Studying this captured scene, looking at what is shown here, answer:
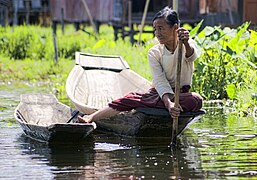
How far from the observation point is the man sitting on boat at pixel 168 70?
7.21 meters

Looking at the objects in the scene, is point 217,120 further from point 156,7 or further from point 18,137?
point 156,7

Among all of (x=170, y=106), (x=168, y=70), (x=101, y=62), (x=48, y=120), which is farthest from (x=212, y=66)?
(x=170, y=106)

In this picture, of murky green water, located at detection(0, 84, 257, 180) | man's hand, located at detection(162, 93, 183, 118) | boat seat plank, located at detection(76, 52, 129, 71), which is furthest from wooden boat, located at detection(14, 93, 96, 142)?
boat seat plank, located at detection(76, 52, 129, 71)

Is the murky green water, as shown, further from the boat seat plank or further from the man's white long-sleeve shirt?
the boat seat plank

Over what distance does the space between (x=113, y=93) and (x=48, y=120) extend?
1634mm

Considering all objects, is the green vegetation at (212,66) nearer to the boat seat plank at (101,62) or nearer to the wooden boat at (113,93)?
the boat seat plank at (101,62)

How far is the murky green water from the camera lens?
629cm

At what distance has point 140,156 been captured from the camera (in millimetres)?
7160

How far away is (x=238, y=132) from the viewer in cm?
843

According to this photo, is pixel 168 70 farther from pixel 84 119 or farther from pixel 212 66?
pixel 212 66

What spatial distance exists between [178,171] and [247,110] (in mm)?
3803

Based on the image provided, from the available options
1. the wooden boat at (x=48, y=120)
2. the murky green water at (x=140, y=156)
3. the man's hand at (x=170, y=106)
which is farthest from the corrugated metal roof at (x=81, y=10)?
the man's hand at (x=170, y=106)

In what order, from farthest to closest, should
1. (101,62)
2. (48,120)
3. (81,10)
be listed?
(81,10) → (101,62) → (48,120)

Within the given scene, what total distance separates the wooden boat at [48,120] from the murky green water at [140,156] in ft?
0.38
